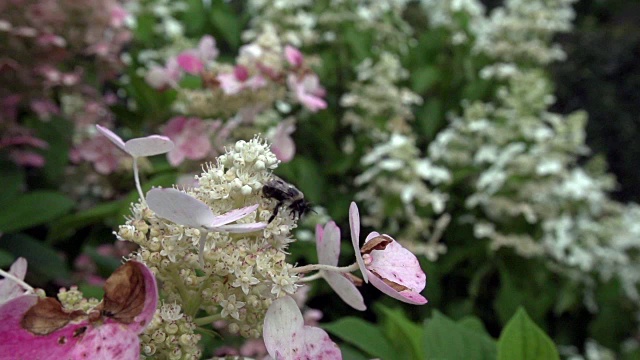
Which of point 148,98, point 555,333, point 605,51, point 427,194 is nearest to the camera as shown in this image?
point 148,98

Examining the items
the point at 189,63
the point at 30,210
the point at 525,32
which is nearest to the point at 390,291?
the point at 189,63

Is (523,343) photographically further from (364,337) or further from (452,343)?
(364,337)

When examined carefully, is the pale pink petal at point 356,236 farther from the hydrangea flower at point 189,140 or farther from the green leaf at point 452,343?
the hydrangea flower at point 189,140

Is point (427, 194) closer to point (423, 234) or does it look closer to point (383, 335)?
point (423, 234)

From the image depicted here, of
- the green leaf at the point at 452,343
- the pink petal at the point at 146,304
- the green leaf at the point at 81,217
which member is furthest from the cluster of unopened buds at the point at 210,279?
the green leaf at the point at 81,217

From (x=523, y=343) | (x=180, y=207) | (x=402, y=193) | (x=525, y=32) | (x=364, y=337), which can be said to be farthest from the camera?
(x=525, y=32)

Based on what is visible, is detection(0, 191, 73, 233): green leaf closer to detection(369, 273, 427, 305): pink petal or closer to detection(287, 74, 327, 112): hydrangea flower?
detection(287, 74, 327, 112): hydrangea flower

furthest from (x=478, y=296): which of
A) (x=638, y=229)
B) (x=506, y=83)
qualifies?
(x=506, y=83)
